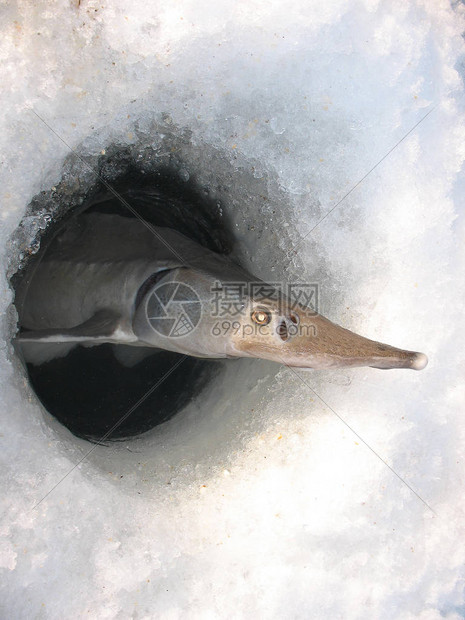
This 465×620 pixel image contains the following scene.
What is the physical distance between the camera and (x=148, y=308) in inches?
65.7

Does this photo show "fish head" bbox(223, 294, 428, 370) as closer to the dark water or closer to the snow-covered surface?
the snow-covered surface

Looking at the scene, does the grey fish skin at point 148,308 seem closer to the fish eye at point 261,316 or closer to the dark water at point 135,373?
the fish eye at point 261,316

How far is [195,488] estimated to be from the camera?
6.15ft

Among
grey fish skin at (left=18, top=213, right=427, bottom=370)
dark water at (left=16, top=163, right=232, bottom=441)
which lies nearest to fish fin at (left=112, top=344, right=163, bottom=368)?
dark water at (left=16, top=163, right=232, bottom=441)

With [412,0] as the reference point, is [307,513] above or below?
below

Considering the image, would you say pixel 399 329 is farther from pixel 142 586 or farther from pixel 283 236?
pixel 142 586

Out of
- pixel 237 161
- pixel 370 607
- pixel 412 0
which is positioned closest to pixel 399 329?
pixel 237 161

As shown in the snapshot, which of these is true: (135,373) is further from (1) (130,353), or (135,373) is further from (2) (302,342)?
(2) (302,342)

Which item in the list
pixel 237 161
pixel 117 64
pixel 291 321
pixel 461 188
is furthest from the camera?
pixel 461 188


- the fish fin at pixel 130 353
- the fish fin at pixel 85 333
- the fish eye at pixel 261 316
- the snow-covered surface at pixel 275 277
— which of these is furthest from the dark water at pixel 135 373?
the fish eye at pixel 261 316

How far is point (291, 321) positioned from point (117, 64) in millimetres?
917

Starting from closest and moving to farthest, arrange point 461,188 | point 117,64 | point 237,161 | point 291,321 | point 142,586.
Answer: point 291,321 → point 117,64 → point 142,586 → point 237,161 → point 461,188

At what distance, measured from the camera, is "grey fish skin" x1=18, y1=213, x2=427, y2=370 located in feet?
4.53

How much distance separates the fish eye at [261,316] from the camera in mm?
1410
